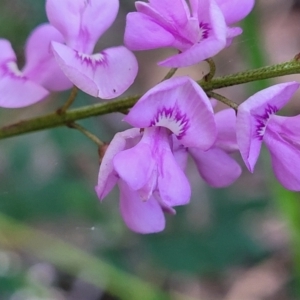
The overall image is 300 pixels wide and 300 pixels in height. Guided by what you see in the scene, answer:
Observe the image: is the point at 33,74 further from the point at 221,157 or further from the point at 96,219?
the point at 96,219

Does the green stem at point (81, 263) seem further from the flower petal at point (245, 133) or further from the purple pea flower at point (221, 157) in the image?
the flower petal at point (245, 133)

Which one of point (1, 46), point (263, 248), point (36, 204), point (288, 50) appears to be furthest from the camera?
point (288, 50)

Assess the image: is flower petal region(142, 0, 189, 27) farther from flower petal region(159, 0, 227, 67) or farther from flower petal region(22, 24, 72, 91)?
flower petal region(22, 24, 72, 91)

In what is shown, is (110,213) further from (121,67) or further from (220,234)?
(121,67)

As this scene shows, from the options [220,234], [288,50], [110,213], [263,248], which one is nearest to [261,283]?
[263,248]

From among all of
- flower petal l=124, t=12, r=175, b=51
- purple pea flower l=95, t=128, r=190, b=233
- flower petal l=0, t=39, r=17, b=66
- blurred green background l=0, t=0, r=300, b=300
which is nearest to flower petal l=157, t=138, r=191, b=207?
purple pea flower l=95, t=128, r=190, b=233

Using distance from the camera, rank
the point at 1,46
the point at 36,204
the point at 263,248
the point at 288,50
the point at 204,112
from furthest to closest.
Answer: the point at 288,50 → the point at 263,248 → the point at 36,204 → the point at 1,46 → the point at 204,112
